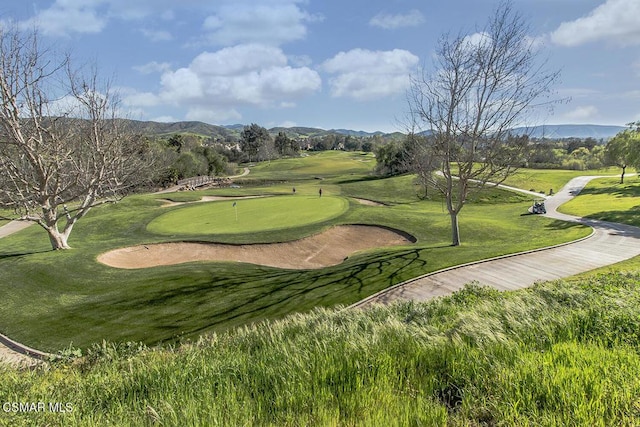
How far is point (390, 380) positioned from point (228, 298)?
413 inches

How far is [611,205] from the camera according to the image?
34625mm

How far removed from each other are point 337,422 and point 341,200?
31.5m

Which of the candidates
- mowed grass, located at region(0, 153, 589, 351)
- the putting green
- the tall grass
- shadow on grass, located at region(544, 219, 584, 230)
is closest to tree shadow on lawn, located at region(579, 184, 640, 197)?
shadow on grass, located at region(544, 219, 584, 230)

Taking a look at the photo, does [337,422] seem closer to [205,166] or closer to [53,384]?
[53,384]

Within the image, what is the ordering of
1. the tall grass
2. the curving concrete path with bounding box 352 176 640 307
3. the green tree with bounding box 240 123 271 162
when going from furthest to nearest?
the green tree with bounding box 240 123 271 162 < the curving concrete path with bounding box 352 176 640 307 < the tall grass

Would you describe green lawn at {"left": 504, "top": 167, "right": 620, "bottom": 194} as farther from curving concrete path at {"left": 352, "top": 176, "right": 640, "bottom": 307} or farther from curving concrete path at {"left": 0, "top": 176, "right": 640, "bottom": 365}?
curving concrete path at {"left": 0, "top": 176, "right": 640, "bottom": 365}

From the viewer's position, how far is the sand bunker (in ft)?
64.1

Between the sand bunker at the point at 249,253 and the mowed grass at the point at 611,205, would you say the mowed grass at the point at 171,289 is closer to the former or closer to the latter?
the sand bunker at the point at 249,253

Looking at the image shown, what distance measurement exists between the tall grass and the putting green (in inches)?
777

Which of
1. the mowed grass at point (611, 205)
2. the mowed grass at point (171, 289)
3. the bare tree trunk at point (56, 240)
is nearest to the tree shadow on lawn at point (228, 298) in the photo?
the mowed grass at point (171, 289)

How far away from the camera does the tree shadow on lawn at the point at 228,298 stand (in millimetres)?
11441

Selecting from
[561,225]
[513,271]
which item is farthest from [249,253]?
[561,225]

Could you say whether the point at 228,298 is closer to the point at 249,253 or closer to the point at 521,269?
the point at 249,253

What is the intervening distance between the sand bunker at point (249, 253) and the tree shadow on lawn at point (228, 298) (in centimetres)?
367
